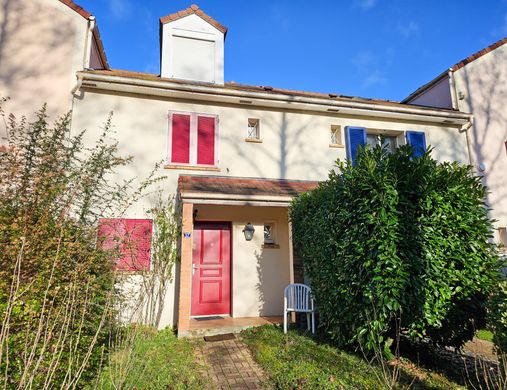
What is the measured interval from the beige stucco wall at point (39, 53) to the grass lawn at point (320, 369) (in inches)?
304

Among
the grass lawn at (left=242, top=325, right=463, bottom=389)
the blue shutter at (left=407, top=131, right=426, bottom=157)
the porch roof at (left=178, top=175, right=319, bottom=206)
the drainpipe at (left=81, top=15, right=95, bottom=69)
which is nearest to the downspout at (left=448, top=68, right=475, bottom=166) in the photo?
the blue shutter at (left=407, top=131, right=426, bottom=157)

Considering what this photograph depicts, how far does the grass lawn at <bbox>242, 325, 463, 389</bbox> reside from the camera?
13.8 ft

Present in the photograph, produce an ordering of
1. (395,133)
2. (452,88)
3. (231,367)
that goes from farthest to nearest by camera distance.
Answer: (452,88) → (395,133) → (231,367)

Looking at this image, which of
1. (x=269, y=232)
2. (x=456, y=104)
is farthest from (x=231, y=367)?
(x=456, y=104)

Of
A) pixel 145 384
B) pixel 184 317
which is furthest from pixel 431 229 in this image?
pixel 184 317

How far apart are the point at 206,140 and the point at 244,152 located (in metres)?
1.16

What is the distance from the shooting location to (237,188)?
788 cm

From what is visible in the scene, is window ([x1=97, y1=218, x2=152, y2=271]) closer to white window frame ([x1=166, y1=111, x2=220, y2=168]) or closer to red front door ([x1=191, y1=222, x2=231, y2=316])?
red front door ([x1=191, y1=222, x2=231, y2=316])

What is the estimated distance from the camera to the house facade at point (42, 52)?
7902 millimetres

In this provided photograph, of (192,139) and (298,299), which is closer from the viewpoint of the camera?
(298,299)

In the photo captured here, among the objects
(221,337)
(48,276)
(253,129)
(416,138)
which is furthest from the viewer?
(416,138)

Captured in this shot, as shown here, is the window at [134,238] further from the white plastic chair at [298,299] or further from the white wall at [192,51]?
the white wall at [192,51]

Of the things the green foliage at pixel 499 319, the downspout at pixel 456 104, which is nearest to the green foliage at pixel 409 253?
the green foliage at pixel 499 319

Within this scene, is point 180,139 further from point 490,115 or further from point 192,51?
point 490,115
